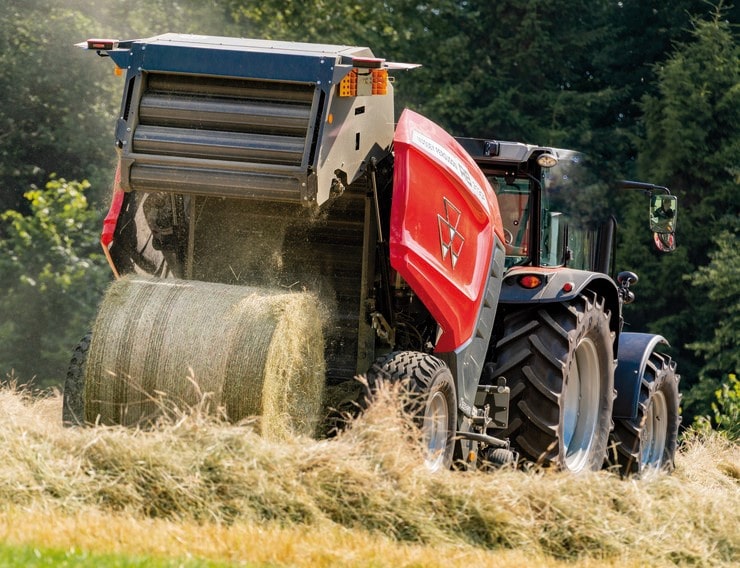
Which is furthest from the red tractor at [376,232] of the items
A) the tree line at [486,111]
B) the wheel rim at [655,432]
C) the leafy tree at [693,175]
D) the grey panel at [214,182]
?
the leafy tree at [693,175]

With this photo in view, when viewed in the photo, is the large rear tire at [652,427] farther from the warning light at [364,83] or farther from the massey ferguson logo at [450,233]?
the warning light at [364,83]

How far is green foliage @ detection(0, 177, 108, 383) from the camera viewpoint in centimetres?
1975

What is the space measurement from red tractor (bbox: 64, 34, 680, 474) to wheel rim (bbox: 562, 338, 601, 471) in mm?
13

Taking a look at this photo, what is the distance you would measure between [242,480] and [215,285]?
126cm

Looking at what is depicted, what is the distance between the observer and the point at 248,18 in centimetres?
2680

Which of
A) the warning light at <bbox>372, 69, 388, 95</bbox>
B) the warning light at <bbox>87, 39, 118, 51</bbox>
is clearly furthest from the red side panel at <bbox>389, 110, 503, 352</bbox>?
the warning light at <bbox>87, 39, 118, 51</bbox>

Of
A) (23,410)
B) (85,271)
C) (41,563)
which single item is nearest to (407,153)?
(23,410)

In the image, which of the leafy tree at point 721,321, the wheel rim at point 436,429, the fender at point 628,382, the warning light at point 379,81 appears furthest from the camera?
the leafy tree at point 721,321

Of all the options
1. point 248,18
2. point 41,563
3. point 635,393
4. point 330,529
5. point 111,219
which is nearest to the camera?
point 41,563

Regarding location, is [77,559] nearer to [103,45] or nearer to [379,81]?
[103,45]

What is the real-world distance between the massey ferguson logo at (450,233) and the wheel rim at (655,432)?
3.34 m

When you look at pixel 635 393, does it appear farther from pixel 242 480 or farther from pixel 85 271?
pixel 85 271

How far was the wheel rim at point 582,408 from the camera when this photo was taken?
9.30 metres

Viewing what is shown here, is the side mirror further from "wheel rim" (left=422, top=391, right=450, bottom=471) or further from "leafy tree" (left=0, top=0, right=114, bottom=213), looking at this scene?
"leafy tree" (left=0, top=0, right=114, bottom=213)
